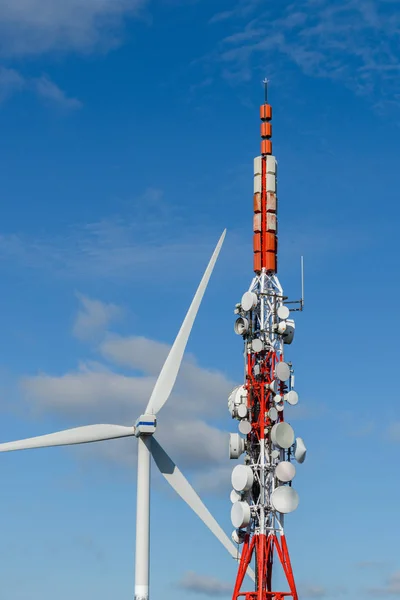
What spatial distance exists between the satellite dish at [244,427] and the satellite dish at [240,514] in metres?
6.41

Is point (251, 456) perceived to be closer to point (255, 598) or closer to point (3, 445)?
point (255, 598)

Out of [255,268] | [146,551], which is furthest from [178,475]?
[255,268]

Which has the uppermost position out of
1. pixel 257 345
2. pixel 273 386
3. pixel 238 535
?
pixel 257 345

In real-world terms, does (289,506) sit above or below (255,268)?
below

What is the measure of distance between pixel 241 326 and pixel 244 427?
383 inches

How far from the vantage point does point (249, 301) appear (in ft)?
393

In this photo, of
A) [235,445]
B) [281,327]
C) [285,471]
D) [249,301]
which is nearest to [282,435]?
[285,471]

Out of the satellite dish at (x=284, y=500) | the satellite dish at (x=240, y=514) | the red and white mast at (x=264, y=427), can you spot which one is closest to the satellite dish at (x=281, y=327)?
the red and white mast at (x=264, y=427)

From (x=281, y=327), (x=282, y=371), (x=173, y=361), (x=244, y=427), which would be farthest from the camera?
(x=281, y=327)

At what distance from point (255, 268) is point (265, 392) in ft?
39.9

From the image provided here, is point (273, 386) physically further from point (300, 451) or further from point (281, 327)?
point (300, 451)

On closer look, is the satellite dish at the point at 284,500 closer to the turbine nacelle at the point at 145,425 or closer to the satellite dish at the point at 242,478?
the satellite dish at the point at 242,478

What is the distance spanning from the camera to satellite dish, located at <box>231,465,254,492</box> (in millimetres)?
115812

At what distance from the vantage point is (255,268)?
122938mm
